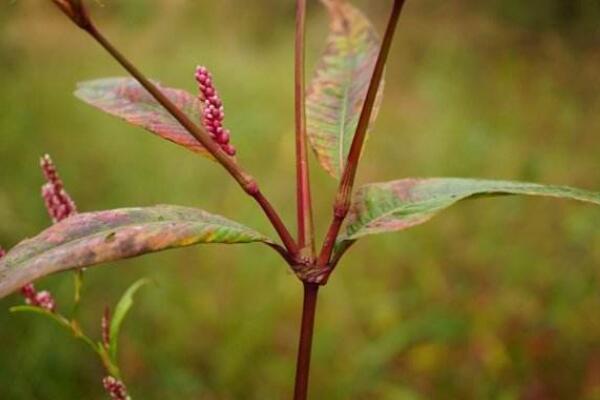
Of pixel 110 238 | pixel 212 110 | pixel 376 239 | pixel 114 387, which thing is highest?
pixel 212 110

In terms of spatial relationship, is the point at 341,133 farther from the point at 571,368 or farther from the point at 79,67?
the point at 79,67

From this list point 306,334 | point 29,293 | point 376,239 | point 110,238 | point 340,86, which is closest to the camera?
point 110,238

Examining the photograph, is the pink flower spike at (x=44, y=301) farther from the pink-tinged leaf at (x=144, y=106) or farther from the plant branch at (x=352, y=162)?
the plant branch at (x=352, y=162)

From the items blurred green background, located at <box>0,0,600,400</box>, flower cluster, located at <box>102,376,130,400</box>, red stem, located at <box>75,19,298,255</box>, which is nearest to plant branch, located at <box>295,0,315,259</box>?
red stem, located at <box>75,19,298,255</box>

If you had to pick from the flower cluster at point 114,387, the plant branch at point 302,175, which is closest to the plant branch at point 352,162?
the plant branch at point 302,175

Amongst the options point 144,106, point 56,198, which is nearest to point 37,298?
point 56,198

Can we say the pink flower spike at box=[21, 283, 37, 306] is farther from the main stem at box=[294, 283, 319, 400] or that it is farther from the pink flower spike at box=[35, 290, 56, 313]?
the main stem at box=[294, 283, 319, 400]

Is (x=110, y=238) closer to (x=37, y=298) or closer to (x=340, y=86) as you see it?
(x=37, y=298)

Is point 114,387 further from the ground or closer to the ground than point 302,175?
closer to the ground
